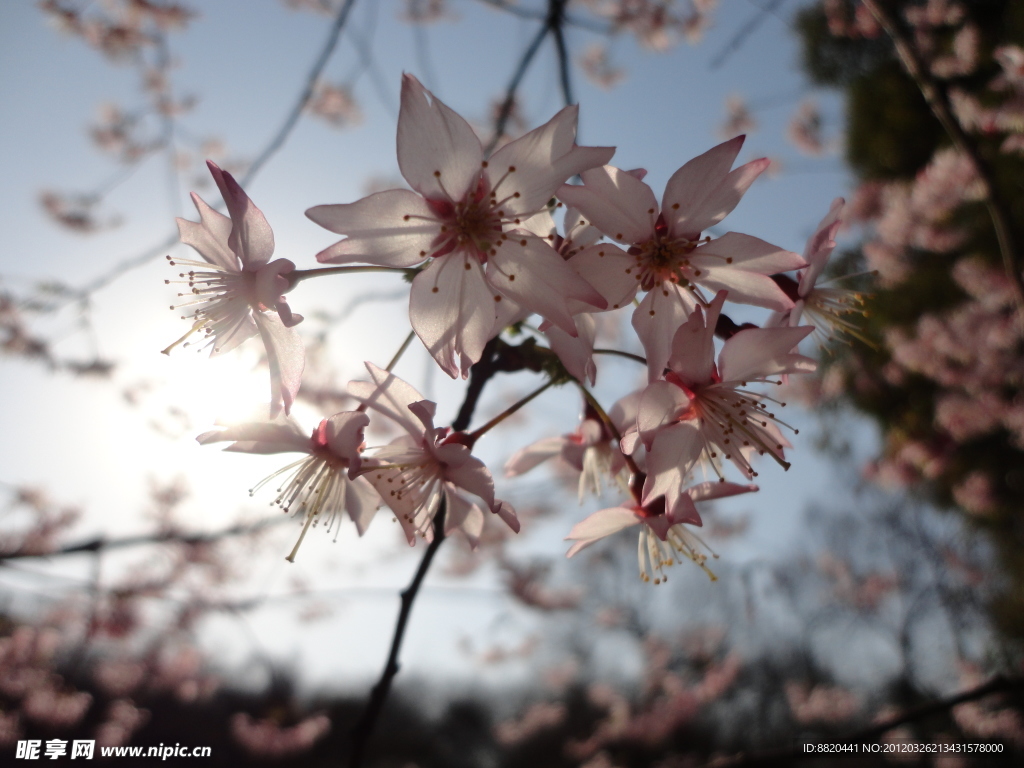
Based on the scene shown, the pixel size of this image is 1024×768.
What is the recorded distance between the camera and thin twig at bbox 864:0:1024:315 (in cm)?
135

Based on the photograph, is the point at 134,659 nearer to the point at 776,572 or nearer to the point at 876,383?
the point at 876,383

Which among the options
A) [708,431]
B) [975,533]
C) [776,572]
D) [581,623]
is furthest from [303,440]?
[776,572]

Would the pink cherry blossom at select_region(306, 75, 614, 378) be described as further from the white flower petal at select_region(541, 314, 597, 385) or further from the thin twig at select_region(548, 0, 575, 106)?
the thin twig at select_region(548, 0, 575, 106)

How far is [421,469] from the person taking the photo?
85cm

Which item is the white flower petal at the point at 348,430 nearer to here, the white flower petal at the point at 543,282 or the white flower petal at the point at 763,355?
the white flower petal at the point at 543,282

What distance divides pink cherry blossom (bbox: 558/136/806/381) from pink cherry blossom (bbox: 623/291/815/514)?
5 cm

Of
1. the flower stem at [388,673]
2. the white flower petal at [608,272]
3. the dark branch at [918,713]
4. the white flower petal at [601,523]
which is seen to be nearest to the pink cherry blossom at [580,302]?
the white flower petal at [608,272]

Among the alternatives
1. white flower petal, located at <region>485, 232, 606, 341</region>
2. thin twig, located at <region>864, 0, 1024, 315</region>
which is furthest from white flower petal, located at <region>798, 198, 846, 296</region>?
thin twig, located at <region>864, 0, 1024, 315</region>

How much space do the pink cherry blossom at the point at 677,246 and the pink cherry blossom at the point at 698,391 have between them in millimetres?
50

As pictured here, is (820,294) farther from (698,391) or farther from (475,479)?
(475,479)

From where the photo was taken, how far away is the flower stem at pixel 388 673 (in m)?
0.91

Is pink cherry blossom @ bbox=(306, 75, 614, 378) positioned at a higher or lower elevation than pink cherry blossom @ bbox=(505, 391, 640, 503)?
higher

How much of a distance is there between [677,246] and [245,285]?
0.60 m

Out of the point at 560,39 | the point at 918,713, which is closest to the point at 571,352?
the point at 918,713
